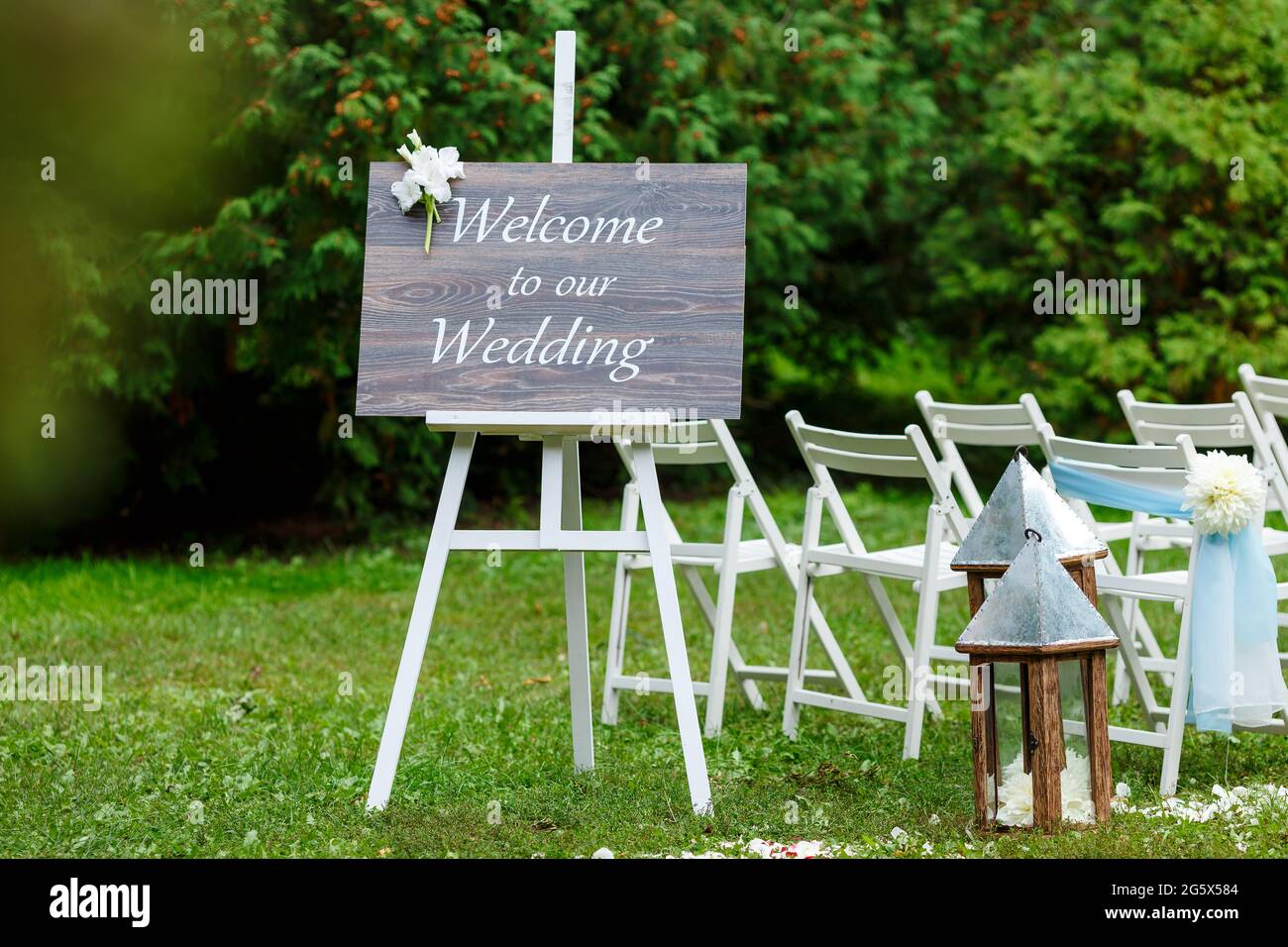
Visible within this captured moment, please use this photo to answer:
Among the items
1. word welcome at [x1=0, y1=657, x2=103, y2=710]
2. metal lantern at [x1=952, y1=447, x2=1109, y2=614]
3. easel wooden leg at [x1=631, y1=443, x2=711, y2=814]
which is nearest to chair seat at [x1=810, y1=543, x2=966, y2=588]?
metal lantern at [x1=952, y1=447, x2=1109, y2=614]

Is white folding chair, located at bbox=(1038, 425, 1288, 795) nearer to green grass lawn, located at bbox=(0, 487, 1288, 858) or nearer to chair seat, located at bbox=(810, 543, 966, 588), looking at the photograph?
green grass lawn, located at bbox=(0, 487, 1288, 858)

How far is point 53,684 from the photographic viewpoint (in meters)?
6.05

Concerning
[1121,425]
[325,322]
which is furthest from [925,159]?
[325,322]

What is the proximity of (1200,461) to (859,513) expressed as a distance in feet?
20.1

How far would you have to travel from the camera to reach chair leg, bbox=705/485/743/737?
17.3 feet

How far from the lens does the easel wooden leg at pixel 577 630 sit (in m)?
4.60

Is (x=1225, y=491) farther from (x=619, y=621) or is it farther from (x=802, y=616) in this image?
(x=619, y=621)

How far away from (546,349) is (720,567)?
152 cm

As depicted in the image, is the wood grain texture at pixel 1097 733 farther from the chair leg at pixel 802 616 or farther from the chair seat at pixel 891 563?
the chair leg at pixel 802 616

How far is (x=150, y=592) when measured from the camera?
809 centimetres

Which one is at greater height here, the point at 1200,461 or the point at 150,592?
the point at 1200,461

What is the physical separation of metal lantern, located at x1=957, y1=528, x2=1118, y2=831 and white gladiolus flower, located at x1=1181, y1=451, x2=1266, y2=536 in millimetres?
563

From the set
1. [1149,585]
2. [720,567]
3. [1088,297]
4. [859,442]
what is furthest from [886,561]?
[1088,297]
